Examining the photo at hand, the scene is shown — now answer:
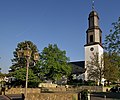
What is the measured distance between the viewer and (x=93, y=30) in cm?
8544

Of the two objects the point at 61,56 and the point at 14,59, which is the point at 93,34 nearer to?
the point at 61,56

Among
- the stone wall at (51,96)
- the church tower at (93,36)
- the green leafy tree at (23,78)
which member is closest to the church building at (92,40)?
the church tower at (93,36)

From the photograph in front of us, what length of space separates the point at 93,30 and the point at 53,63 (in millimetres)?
27709

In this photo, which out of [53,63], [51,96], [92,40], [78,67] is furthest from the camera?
[78,67]

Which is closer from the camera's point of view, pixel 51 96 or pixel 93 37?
pixel 51 96

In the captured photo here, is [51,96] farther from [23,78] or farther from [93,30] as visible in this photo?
[93,30]

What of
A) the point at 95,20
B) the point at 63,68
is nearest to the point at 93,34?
the point at 95,20

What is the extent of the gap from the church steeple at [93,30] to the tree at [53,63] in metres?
22.6

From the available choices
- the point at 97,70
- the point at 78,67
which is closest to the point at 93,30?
the point at 78,67

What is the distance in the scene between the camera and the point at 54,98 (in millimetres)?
24000

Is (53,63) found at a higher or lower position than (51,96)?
higher

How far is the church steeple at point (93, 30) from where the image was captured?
85.6m

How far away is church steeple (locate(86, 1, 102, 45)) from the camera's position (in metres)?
85.6

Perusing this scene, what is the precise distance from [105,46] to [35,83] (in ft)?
80.5
